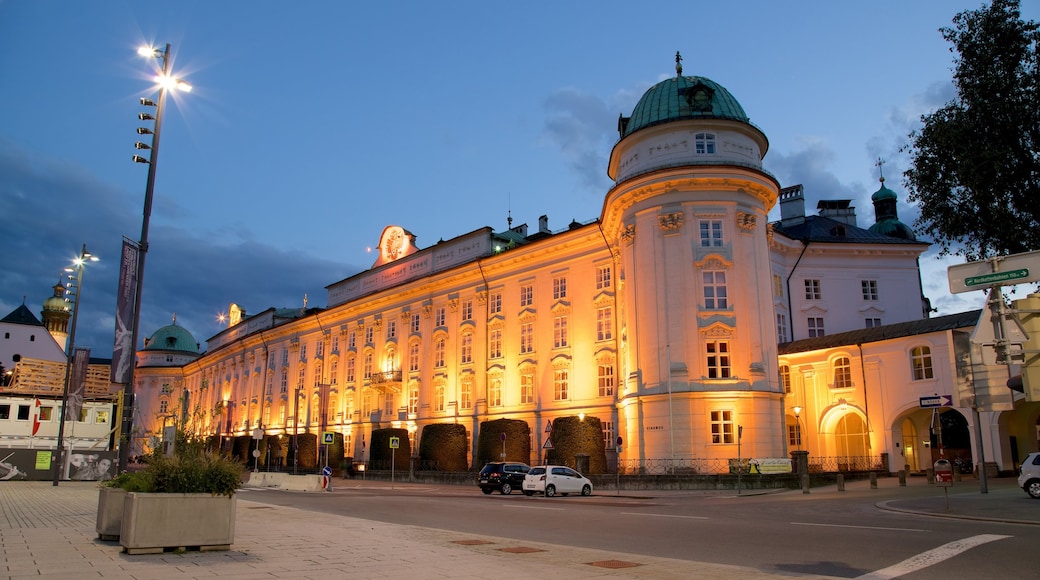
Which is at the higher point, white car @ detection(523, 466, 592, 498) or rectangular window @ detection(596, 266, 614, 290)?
rectangular window @ detection(596, 266, 614, 290)

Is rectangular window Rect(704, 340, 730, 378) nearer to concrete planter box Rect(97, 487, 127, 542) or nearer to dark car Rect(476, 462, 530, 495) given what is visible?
dark car Rect(476, 462, 530, 495)

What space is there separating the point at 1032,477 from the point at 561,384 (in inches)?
1106

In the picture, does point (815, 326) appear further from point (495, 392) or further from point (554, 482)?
point (554, 482)

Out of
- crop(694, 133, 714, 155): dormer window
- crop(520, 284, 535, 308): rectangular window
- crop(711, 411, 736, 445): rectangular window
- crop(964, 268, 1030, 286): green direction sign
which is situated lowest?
crop(711, 411, 736, 445): rectangular window

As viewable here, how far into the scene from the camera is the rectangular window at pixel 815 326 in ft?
168

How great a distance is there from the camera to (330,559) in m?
11.0

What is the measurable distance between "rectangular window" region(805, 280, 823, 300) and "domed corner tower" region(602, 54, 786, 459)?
1267cm

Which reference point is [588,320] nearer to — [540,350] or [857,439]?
[540,350]

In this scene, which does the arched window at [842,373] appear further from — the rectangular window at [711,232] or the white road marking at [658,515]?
the white road marking at [658,515]

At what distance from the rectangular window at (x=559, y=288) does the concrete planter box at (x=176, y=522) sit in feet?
122

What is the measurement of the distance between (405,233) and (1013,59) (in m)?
49.5

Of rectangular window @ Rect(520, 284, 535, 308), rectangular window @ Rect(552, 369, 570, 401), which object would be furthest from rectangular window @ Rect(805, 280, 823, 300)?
rectangular window @ Rect(520, 284, 535, 308)

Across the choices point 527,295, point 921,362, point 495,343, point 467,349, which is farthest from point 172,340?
point 921,362

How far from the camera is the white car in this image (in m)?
33.0
